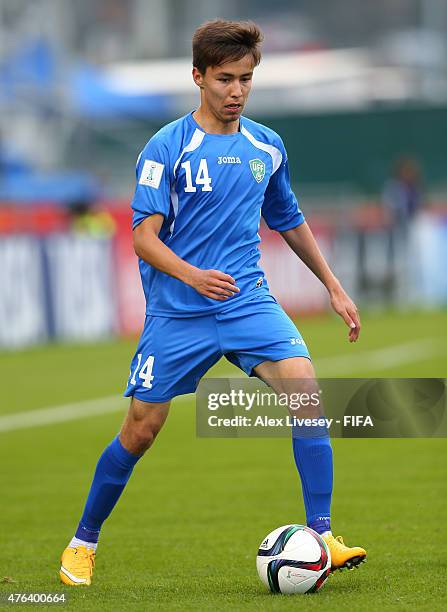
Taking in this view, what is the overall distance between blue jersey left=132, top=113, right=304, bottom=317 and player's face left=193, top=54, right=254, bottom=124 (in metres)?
0.15

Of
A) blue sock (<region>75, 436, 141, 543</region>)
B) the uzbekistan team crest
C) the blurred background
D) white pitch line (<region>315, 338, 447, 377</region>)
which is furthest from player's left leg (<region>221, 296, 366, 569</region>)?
the blurred background

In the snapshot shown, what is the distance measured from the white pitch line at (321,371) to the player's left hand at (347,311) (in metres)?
6.17

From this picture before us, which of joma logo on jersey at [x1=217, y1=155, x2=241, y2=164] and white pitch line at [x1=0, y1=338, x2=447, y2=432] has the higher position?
joma logo on jersey at [x1=217, y1=155, x2=241, y2=164]

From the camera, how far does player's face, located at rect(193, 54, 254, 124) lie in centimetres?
645

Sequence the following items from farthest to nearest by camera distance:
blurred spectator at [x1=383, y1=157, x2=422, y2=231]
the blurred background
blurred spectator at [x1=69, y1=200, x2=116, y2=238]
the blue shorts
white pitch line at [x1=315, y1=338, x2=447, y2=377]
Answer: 1. blurred spectator at [x1=383, y1=157, x2=422, y2=231]
2. blurred spectator at [x1=69, y1=200, x2=116, y2=238]
3. the blurred background
4. white pitch line at [x1=315, y1=338, x2=447, y2=377]
5. the blue shorts

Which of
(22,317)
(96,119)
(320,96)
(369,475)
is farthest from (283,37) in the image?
(369,475)

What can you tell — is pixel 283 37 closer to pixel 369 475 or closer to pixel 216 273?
pixel 369 475

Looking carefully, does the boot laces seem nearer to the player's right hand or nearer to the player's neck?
the player's right hand

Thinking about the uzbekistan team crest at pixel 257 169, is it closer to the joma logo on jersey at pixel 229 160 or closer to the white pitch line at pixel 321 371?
the joma logo on jersey at pixel 229 160

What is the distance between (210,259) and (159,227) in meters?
0.29

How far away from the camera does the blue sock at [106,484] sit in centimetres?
680

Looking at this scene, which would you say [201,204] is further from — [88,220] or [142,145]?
[142,145]

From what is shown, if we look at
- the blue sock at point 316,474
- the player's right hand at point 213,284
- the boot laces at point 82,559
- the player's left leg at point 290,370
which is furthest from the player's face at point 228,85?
the boot laces at point 82,559

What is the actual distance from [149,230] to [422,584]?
1943 mm
